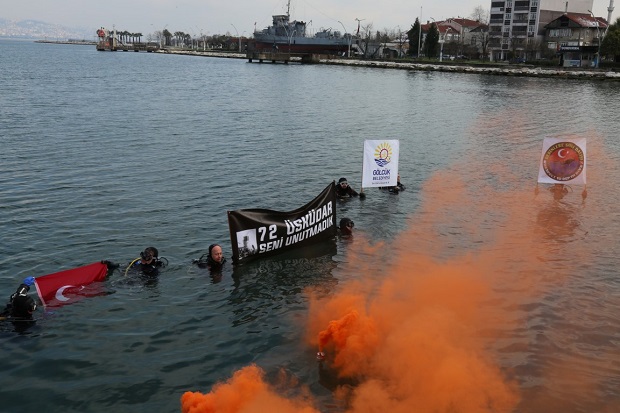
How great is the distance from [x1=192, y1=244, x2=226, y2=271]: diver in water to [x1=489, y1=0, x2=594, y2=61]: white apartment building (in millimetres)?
161801

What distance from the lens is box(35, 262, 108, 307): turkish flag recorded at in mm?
15000

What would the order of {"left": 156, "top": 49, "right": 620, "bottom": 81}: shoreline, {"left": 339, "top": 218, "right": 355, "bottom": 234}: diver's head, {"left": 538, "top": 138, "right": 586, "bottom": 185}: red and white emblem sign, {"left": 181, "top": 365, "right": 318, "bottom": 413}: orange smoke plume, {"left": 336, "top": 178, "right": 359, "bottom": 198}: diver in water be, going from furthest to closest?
{"left": 156, "top": 49, "right": 620, "bottom": 81}: shoreline, {"left": 538, "top": 138, "right": 586, "bottom": 185}: red and white emblem sign, {"left": 336, "top": 178, "right": 359, "bottom": 198}: diver in water, {"left": 339, "top": 218, "right": 355, "bottom": 234}: diver's head, {"left": 181, "top": 365, "right": 318, "bottom": 413}: orange smoke plume

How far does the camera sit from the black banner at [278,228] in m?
17.1

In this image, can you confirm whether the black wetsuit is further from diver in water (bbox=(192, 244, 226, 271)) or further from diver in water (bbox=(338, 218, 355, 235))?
diver in water (bbox=(338, 218, 355, 235))

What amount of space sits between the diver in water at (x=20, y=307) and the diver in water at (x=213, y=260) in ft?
17.4

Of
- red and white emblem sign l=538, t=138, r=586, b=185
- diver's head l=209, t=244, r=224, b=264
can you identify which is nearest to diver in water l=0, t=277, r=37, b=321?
diver's head l=209, t=244, r=224, b=264

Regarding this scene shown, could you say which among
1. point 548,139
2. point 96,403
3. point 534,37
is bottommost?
point 96,403

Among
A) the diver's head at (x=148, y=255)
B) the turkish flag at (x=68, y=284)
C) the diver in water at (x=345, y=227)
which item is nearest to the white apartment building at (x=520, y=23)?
the diver in water at (x=345, y=227)

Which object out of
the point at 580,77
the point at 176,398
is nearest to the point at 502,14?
the point at 580,77

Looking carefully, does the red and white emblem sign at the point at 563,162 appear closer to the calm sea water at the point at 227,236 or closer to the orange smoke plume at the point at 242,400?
the calm sea water at the point at 227,236

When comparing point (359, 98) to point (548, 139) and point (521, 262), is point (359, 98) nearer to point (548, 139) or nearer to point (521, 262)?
point (548, 139)

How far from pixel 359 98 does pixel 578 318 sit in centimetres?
6531

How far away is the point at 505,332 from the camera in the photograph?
14469 mm

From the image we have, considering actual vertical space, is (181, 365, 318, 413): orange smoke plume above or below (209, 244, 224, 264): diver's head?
below
